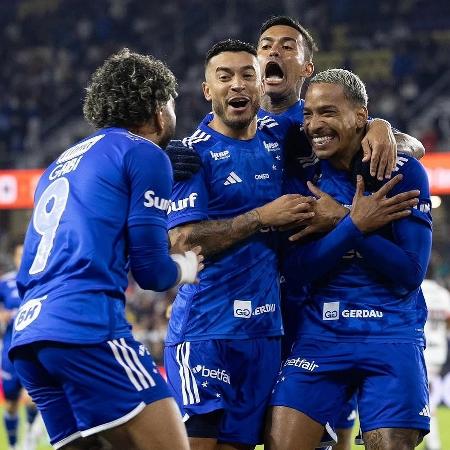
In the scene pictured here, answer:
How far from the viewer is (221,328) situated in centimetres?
458

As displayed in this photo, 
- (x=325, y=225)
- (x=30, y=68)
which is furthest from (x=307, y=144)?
(x=30, y=68)

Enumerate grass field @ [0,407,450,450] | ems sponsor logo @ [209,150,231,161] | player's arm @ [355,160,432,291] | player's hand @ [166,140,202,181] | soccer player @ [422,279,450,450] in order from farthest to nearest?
1. soccer player @ [422,279,450,450]
2. grass field @ [0,407,450,450]
3. ems sponsor logo @ [209,150,231,161]
4. player's hand @ [166,140,202,181]
5. player's arm @ [355,160,432,291]

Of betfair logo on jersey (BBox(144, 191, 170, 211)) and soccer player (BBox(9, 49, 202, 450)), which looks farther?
betfair logo on jersey (BBox(144, 191, 170, 211))

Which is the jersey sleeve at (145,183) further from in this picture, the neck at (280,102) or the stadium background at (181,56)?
the stadium background at (181,56)

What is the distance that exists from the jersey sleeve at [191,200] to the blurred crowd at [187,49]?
1329 cm

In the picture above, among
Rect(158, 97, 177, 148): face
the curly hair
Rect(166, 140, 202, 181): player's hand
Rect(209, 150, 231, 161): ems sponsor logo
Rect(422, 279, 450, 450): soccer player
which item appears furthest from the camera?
Rect(422, 279, 450, 450): soccer player

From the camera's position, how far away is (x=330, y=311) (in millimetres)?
4590

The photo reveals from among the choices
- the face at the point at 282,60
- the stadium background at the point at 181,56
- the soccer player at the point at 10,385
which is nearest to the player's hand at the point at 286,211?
the face at the point at 282,60

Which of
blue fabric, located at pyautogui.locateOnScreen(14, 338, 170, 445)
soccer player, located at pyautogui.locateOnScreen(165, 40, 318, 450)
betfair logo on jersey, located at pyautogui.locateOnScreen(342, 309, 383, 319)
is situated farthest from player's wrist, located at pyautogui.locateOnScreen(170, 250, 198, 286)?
betfair logo on jersey, located at pyautogui.locateOnScreen(342, 309, 383, 319)

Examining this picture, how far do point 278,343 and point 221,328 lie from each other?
34 cm

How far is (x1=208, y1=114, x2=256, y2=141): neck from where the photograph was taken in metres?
4.81

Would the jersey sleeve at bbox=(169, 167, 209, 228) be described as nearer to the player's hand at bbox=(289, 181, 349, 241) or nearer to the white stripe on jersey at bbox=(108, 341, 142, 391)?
the player's hand at bbox=(289, 181, 349, 241)

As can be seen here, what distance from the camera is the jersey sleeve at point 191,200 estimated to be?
4543mm

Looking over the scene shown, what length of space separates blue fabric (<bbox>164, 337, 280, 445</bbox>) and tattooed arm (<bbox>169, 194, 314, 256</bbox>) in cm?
49
